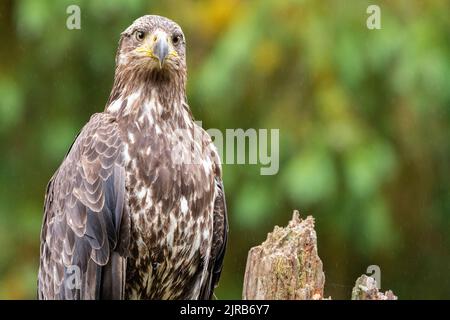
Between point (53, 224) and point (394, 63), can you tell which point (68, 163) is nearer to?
point (53, 224)

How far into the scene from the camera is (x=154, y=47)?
24.1ft

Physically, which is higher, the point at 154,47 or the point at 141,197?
the point at 154,47

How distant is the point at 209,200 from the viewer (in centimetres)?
745

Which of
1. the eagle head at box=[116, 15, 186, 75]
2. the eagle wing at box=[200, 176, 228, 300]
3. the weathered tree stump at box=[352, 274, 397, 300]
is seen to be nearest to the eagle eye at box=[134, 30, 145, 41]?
the eagle head at box=[116, 15, 186, 75]

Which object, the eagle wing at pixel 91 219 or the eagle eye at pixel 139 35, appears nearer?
the eagle wing at pixel 91 219

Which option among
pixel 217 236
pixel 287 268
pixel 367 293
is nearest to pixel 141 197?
pixel 217 236

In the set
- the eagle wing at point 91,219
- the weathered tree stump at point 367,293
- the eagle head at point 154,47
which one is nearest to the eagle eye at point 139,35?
the eagle head at point 154,47

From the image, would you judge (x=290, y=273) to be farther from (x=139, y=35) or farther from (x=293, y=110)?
(x=293, y=110)

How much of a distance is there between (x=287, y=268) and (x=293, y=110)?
4.73 meters

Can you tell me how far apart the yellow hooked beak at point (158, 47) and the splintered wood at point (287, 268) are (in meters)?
1.46

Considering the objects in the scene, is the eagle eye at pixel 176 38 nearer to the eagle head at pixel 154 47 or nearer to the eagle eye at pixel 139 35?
the eagle head at pixel 154 47

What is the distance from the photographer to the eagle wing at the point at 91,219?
7.08m

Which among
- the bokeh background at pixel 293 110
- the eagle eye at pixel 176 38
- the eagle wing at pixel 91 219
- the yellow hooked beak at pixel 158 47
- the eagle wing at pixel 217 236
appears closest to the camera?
the eagle wing at pixel 91 219
